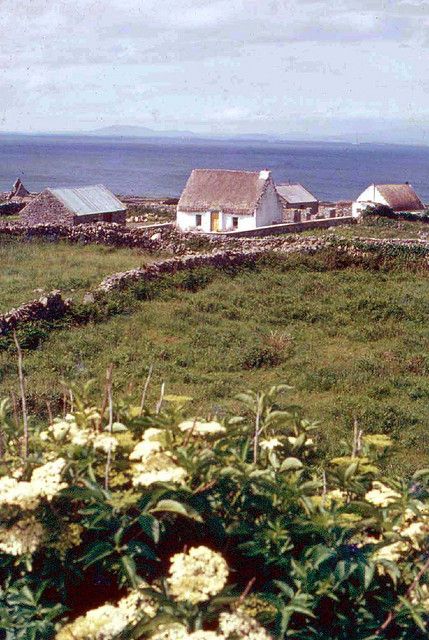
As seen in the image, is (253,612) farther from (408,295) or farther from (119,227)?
(119,227)

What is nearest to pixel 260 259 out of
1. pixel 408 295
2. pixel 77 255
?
pixel 408 295

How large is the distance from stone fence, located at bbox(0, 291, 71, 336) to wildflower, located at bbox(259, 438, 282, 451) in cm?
1220

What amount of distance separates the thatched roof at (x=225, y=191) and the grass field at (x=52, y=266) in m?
12.3

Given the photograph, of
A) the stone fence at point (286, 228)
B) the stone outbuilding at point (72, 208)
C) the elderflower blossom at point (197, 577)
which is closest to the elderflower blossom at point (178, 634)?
the elderflower blossom at point (197, 577)

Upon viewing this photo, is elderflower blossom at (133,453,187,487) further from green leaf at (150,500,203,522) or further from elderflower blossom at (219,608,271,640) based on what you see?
elderflower blossom at (219,608,271,640)

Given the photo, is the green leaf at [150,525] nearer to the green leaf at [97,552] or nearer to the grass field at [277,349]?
the green leaf at [97,552]

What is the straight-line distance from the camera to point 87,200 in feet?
119

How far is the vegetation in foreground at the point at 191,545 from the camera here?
3139mm

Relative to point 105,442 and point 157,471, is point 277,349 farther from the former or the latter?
point 157,471

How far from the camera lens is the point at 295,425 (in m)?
4.67

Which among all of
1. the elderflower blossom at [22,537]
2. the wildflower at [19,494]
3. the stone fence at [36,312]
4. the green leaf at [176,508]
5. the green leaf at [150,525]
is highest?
the wildflower at [19,494]

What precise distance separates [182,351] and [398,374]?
15.0ft

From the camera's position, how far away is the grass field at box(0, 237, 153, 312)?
20.0 meters

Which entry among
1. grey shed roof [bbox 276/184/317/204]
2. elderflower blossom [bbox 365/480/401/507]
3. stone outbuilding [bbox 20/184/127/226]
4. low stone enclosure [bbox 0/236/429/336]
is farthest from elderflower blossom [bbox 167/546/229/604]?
grey shed roof [bbox 276/184/317/204]
